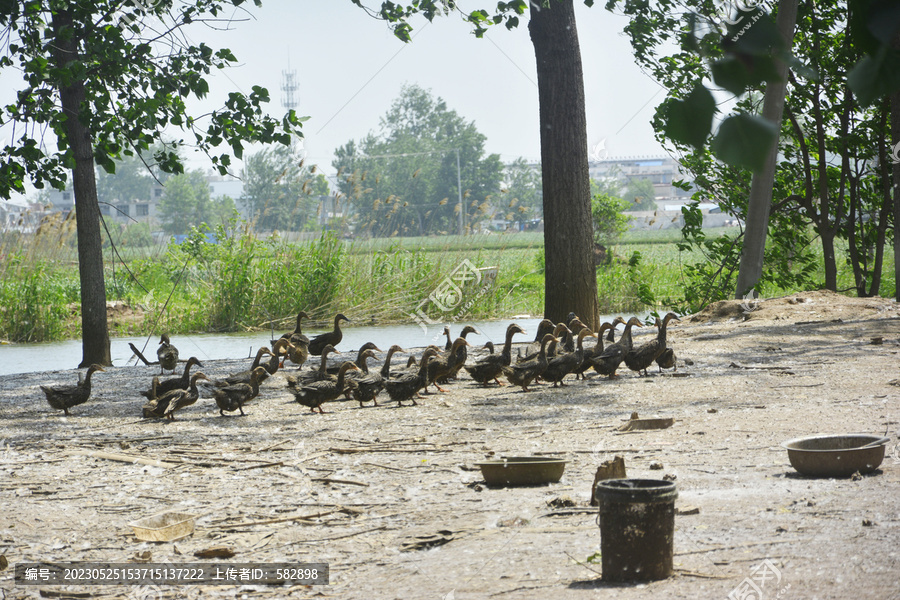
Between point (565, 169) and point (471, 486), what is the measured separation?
273 inches

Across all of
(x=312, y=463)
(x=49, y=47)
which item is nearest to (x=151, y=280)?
(x=49, y=47)

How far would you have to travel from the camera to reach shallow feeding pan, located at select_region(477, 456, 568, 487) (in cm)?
469

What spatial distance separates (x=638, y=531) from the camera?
10.1 ft

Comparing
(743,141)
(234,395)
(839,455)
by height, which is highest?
(743,141)

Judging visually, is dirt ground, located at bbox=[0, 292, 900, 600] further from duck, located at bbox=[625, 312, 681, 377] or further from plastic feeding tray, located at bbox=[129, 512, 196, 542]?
duck, located at bbox=[625, 312, 681, 377]

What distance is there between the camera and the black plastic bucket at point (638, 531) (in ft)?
10.1

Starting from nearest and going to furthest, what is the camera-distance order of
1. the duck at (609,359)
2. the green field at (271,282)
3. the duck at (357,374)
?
the duck at (357,374) → the duck at (609,359) → the green field at (271,282)

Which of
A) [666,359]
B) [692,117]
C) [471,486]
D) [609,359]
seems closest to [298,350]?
[609,359]

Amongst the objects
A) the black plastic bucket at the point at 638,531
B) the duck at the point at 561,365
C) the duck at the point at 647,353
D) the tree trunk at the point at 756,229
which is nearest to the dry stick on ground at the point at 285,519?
the black plastic bucket at the point at 638,531

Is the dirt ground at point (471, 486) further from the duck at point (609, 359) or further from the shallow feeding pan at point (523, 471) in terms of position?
the duck at point (609, 359)

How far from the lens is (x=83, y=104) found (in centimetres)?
897

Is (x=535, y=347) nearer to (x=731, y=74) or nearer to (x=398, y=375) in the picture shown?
(x=398, y=375)

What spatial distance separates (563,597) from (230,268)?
565 inches

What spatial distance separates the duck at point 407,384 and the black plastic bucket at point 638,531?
469cm
